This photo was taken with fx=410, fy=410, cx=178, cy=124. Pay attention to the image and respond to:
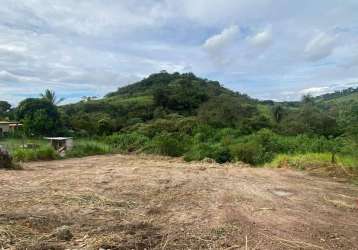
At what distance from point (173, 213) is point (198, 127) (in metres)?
19.1

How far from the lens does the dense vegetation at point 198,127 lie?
14844 millimetres

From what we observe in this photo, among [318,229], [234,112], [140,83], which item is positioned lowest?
[318,229]

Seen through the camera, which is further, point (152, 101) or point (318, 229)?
point (152, 101)

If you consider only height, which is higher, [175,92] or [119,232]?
[175,92]

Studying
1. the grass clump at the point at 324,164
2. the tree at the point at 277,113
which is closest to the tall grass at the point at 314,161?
the grass clump at the point at 324,164

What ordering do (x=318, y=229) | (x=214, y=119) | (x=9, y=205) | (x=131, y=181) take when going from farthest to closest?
(x=214, y=119) → (x=131, y=181) → (x=9, y=205) → (x=318, y=229)

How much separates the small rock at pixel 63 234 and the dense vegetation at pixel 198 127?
8072mm

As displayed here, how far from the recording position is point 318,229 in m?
5.45

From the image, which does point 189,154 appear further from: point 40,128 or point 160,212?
point 40,128

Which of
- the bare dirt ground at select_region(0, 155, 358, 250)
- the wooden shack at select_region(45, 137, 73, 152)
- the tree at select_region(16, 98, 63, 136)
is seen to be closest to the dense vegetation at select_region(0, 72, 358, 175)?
the tree at select_region(16, 98, 63, 136)

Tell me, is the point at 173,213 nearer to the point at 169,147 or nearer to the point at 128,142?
the point at 169,147

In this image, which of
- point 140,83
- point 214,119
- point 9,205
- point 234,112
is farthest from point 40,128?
point 140,83

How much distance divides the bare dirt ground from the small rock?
0.04 feet

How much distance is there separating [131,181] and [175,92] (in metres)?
30.0
